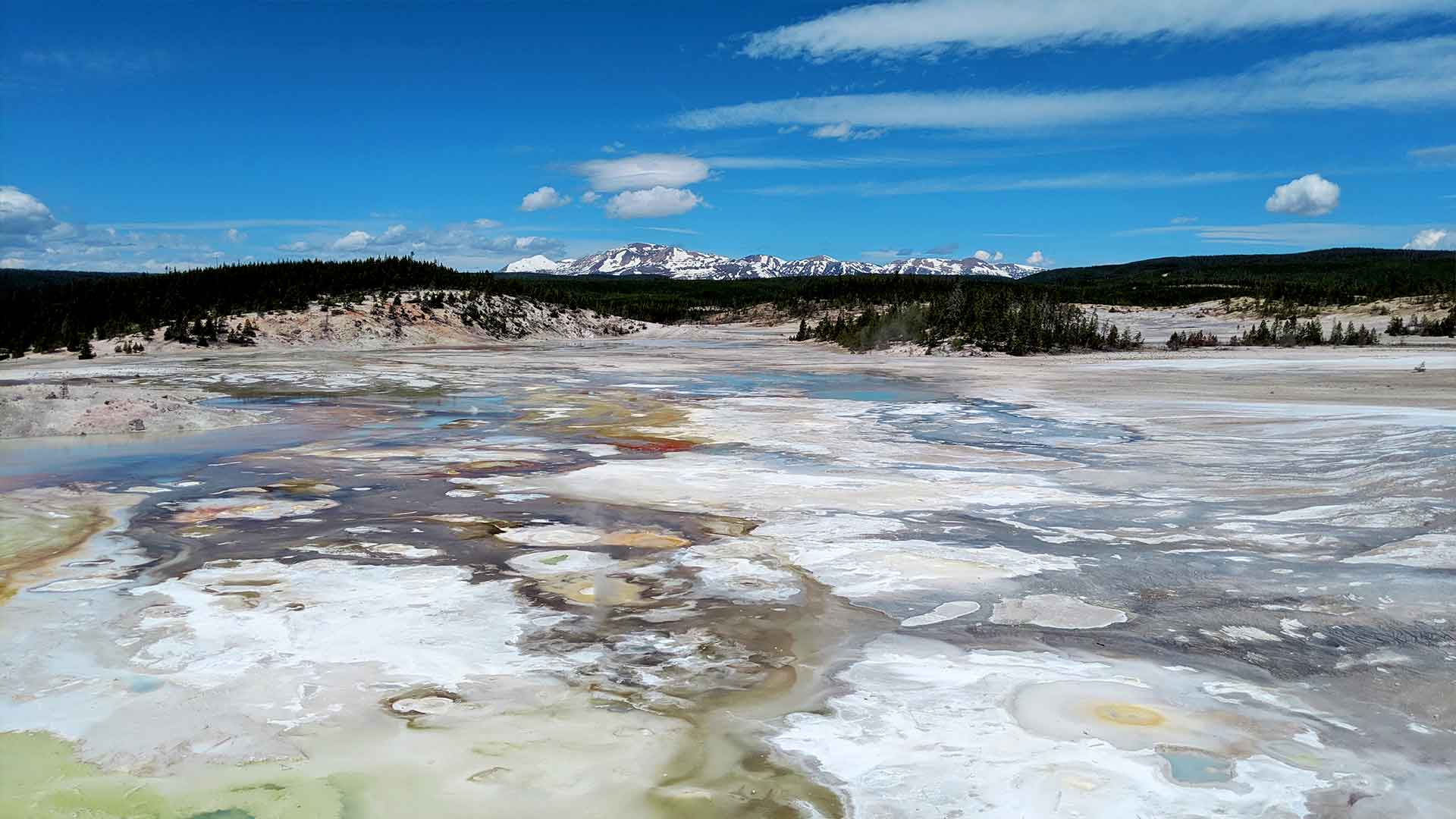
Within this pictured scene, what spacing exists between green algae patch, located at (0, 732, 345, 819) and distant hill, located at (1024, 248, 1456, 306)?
4090cm

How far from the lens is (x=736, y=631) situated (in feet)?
16.0

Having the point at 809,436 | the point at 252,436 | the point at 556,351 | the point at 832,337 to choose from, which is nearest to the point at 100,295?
the point at 556,351

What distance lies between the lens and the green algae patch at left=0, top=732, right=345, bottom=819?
315cm

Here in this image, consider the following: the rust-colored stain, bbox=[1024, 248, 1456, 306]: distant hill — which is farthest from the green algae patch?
bbox=[1024, 248, 1456, 306]: distant hill

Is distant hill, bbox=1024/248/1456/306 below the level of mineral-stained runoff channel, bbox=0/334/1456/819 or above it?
above

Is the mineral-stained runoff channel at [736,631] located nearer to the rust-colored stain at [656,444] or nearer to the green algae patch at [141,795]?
the green algae patch at [141,795]

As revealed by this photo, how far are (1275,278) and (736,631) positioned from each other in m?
77.1

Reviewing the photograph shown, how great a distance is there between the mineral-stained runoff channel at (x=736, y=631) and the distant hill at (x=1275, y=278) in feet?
116

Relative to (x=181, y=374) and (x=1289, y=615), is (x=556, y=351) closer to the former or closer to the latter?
(x=181, y=374)

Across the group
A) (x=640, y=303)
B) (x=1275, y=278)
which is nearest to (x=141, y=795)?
(x=640, y=303)

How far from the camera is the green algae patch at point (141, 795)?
3148 millimetres

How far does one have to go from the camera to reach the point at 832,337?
38812mm

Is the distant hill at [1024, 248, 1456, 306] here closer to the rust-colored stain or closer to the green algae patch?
the rust-colored stain

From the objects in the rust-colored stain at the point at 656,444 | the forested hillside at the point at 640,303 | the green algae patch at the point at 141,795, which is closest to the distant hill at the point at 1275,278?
the forested hillside at the point at 640,303
